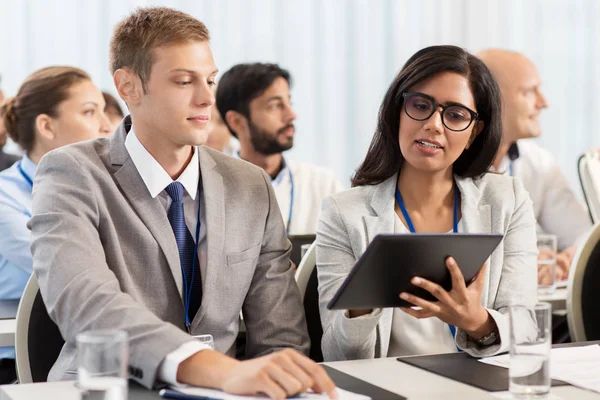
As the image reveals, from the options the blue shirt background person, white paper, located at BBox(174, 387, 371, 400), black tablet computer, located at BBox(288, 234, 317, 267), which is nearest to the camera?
white paper, located at BBox(174, 387, 371, 400)

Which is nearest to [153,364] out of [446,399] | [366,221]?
[446,399]

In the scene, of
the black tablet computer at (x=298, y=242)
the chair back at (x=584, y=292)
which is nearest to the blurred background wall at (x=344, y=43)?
the black tablet computer at (x=298, y=242)

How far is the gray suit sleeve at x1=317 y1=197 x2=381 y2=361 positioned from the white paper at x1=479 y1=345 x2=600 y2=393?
0.87ft

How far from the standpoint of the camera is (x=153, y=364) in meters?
1.50

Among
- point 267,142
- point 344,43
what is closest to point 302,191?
point 267,142

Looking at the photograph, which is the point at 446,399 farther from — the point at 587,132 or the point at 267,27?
the point at 587,132

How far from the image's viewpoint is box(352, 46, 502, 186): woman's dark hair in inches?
84.1

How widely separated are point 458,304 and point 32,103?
2.35m

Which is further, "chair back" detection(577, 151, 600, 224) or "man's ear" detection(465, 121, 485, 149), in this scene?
"chair back" detection(577, 151, 600, 224)

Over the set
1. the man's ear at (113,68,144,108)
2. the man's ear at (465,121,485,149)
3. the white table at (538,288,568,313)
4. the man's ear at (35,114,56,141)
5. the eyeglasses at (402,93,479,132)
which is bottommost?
the white table at (538,288,568,313)

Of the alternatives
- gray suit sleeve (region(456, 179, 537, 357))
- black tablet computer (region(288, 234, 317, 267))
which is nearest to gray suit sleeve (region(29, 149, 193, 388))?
gray suit sleeve (region(456, 179, 537, 357))

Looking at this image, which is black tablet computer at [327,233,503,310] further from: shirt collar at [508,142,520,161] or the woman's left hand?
shirt collar at [508,142,520,161]

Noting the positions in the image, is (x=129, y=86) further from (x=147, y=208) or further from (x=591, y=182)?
(x=591, y=182)

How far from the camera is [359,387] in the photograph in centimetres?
151
